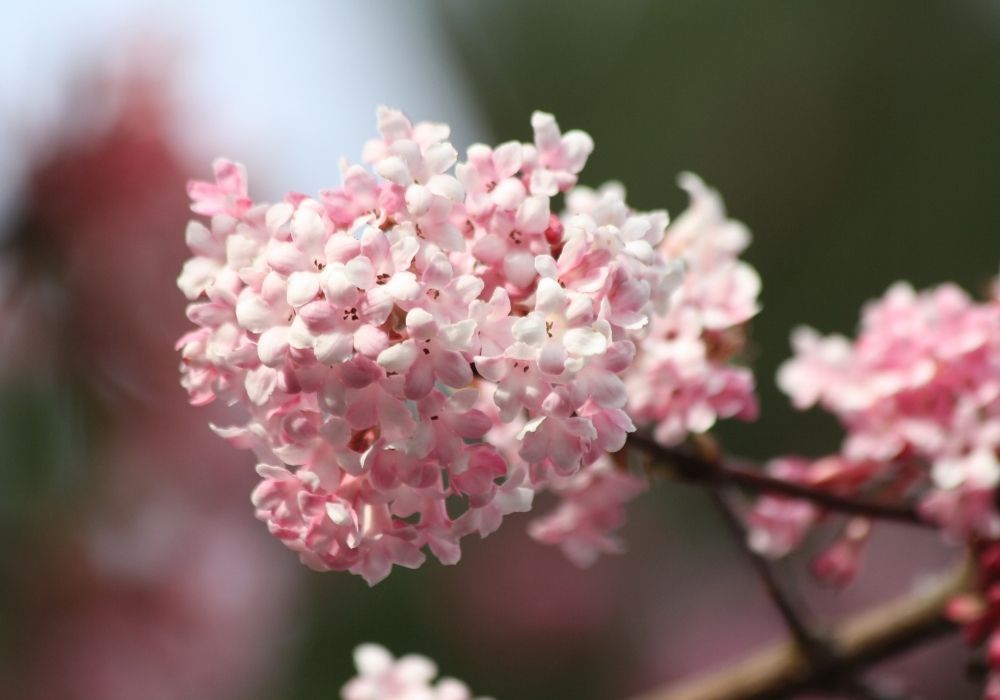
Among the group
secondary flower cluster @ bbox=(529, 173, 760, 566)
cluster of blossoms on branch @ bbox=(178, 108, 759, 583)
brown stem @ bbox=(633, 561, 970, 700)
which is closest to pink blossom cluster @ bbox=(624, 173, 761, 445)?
secondary flower cluster @ bbox=(529, 173, 760, 566)

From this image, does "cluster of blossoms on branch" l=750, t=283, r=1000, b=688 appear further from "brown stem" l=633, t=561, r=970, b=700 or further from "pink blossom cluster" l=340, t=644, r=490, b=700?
"pink blossom cluster" l=340, t=644, r=490, b=700

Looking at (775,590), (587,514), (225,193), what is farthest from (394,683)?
(225,193)

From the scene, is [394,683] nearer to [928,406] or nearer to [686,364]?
[686,364]

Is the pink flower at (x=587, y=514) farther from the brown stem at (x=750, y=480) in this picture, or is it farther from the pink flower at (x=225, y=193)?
the pink flower at (x=225, y=193)

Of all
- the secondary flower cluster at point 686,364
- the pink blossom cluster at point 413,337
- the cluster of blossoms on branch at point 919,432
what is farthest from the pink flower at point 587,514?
the pink blossom cluster at point 413,337

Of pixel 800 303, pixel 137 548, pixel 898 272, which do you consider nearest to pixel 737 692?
pixel 137 548
